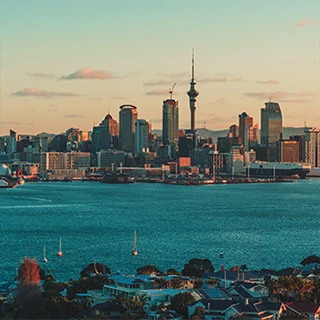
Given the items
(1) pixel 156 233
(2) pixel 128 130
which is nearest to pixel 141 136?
(2) pixel 128 130

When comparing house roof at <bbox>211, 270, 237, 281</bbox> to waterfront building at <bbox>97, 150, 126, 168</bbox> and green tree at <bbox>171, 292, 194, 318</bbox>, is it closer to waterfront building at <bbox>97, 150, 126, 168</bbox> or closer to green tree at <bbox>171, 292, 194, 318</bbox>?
green tree at <bbox>171, 292, 194, 318</bbox>

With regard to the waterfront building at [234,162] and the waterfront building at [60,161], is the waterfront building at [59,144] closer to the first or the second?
the waterfront building at [60,161]

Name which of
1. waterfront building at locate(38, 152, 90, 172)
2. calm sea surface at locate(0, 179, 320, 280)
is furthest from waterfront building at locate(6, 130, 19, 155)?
calm sea surface at locate(0, 179, 320, 280)

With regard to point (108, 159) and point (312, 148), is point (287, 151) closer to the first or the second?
point (312, 148)

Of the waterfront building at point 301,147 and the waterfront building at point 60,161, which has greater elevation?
the waterfront building at point 301,147

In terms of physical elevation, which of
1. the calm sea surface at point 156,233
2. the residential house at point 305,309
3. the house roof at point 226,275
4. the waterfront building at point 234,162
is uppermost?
the waterfront building at point 234,162

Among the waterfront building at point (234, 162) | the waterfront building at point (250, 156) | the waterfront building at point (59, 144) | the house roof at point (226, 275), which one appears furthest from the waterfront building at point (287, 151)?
the house roof at point (226, 275)

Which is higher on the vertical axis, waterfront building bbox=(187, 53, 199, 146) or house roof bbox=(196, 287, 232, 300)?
waterfront building bbox=(187, 53, 199, 146)
